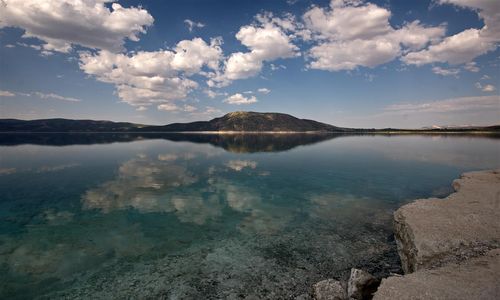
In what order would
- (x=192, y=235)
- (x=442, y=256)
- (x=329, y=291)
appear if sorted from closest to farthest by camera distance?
(x=329, y=291), (x=442, y=256), (x=192, y=235)

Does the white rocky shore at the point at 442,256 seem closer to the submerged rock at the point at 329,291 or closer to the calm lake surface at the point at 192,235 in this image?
the submerged rock at the point at 329,291

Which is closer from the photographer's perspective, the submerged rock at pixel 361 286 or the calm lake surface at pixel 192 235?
the submerged rock at pixel 361 286

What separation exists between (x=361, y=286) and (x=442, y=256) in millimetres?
5700

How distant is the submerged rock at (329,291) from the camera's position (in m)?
13.3

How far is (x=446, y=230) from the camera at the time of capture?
17.9 metres

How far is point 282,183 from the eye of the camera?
43844 millimetres

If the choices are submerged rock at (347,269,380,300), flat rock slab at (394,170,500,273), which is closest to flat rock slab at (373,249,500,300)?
submerged rock at (347,269,380,300)

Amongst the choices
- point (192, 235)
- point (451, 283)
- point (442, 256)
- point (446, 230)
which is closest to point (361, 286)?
point (451, 283)

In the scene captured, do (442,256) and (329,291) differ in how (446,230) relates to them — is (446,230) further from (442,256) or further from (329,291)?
(329,291)

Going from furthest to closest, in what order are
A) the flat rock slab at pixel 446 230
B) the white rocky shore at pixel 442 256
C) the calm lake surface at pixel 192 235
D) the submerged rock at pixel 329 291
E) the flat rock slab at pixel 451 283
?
the calm lake surface at pixel 192 235, the flat rock slab at pixel 446 230, the submerged rock at pixel 329 291, the white rocky shore at pixel 442 256, the flat rock slab at pixel 451 283

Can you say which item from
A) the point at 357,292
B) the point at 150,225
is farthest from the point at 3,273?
the point at 357,292

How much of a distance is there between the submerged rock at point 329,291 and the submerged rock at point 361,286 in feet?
1.39

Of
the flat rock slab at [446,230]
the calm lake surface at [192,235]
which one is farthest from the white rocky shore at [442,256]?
the calm lake surface at [192,235]

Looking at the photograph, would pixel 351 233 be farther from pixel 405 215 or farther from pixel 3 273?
pixel 3 273
